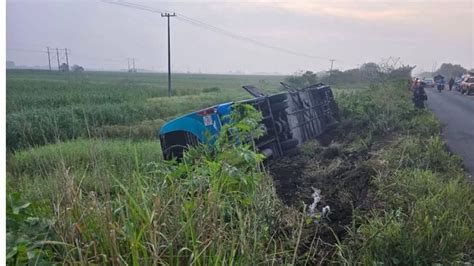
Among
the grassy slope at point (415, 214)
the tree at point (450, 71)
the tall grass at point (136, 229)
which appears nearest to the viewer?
the tall grass at point (136, 229)

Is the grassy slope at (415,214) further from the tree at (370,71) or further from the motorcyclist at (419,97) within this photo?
the tree at (370,71)

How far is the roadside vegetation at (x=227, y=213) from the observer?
6.43 ft

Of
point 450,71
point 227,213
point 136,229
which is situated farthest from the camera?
point 450,71

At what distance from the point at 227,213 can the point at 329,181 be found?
9.19 feet

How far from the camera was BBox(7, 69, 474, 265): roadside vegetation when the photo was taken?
1961mm

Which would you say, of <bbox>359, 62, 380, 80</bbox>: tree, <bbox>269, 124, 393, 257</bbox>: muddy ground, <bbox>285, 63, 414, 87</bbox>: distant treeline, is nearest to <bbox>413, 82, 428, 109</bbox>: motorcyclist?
<bbox>285, 63, 414, 87</bbox>: distant treeline

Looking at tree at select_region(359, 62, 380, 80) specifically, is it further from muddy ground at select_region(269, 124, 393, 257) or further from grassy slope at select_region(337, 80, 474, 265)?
grassy slope at select_region(337, 80, 474, 265)

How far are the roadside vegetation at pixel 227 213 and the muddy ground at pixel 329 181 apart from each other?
21mm

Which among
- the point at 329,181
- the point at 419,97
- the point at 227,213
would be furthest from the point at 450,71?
the point at 227,213

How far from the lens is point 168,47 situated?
2541cm

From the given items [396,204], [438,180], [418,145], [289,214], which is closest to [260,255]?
[289,214]

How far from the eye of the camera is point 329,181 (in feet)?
16.9

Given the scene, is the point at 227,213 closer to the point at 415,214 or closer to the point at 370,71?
the point at 415,214

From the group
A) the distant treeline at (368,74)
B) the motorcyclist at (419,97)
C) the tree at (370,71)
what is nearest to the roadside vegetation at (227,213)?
the motorcyclist at (419,97)
